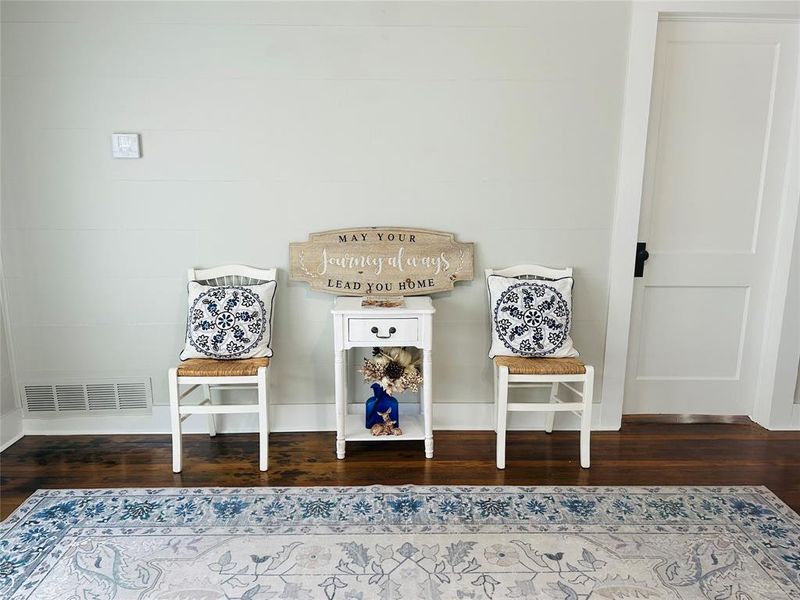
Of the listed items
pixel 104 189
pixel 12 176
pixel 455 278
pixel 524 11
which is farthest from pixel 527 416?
pixel 12 176

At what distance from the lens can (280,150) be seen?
2.62m

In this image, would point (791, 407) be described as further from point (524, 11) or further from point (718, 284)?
point (524, 11)

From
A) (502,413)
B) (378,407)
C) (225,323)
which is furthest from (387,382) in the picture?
(225,323)

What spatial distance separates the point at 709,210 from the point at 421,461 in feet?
6.47

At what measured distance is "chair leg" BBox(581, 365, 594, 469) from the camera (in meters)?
2.40

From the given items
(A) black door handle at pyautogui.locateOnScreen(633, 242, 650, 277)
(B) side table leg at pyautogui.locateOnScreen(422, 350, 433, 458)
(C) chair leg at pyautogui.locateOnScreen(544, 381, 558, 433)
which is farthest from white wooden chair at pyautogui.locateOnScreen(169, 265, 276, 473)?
(A) black door handle at pyautogui.locateOnScreen(633, 242, 650, 277)

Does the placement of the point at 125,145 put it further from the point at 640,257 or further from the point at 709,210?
the point at 709,210

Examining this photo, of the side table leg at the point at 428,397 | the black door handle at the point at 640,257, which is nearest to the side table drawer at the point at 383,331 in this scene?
the side table leg at the point at 428,397

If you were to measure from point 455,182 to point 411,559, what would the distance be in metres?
1.71

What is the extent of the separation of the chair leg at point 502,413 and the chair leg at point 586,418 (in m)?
0.36

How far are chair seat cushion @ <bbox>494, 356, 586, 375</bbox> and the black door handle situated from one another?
67 cm

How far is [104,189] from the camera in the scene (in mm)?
2635

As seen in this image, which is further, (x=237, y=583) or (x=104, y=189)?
(x=104, y=189)

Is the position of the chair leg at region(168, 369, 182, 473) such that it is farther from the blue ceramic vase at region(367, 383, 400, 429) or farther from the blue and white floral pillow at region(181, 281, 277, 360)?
the blue ceramic vase at region(367, 383, 400, 429)
